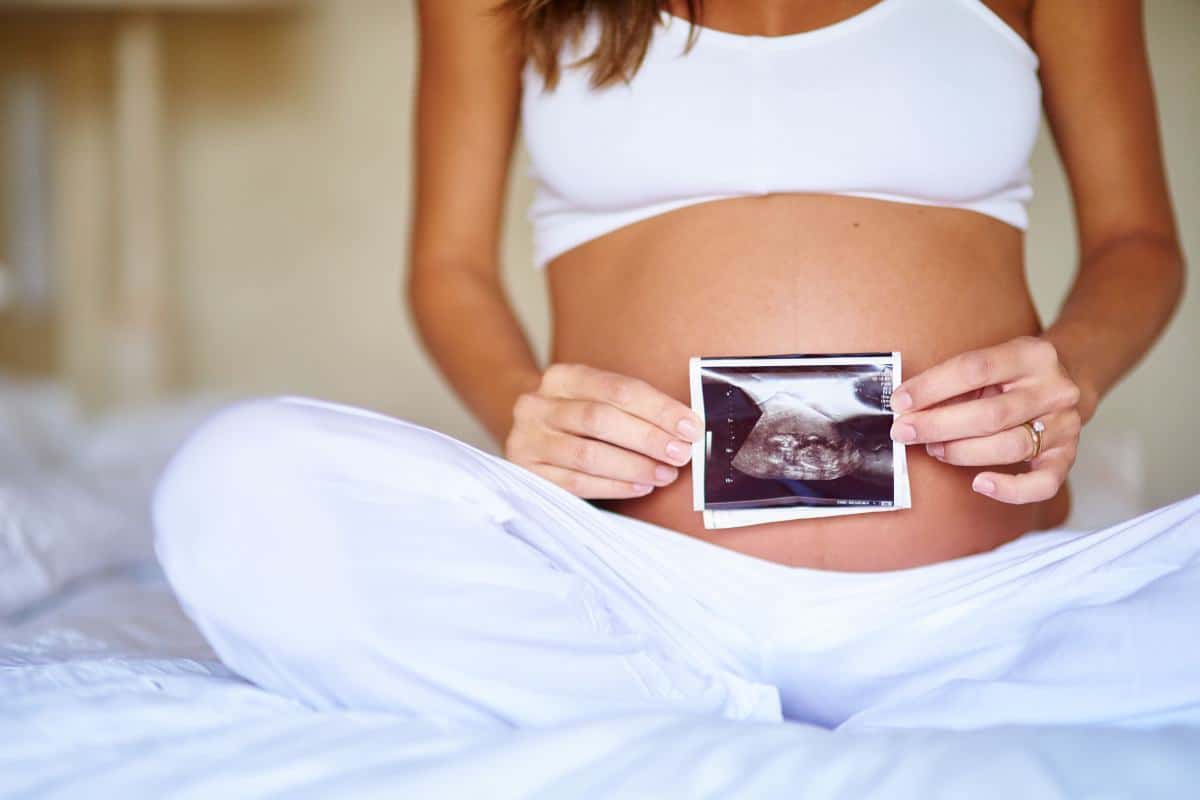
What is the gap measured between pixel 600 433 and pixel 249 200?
3502 millimetres

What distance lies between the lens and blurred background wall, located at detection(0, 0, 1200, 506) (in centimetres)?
402

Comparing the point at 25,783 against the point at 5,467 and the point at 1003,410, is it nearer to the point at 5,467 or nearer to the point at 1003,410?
the point at 1003,410

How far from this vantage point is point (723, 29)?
1162 millimetres

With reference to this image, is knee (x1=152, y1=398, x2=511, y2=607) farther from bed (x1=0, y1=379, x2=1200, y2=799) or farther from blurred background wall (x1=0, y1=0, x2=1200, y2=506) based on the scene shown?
blurred background wall (x1=0, y1=0, x2=1200, y2=506)

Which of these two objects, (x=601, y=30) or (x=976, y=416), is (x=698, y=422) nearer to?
(x=976, y=416)

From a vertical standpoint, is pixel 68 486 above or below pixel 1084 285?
below

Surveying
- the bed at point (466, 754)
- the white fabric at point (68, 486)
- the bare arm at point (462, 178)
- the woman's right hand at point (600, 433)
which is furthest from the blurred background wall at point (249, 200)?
the bed at point (466, 754)

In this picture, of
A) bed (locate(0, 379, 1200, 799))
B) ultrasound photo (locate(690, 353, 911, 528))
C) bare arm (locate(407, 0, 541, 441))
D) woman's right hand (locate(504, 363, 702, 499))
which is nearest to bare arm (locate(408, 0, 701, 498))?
bare arm (locate(407, 0, 541, 441))

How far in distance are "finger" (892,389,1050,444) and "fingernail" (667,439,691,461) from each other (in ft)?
0.63

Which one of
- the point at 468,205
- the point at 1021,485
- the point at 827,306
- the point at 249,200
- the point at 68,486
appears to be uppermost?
the point at 249,200

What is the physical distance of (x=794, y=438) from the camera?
3.15 feet

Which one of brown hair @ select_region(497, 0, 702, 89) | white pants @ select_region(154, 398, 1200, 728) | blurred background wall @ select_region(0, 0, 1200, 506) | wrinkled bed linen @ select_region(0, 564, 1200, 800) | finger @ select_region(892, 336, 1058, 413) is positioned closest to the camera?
wrinkled bed linen @ select_region(0, 564, 1200, 800)

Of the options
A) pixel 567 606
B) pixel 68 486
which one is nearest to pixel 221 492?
pixel 567 606

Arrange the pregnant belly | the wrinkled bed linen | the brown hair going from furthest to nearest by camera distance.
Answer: the brown hair, the pregnant belly, the wrinkled bed linen
